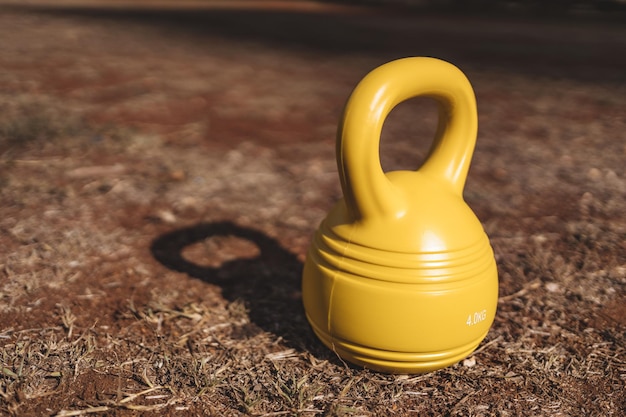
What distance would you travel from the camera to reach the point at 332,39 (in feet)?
39.1

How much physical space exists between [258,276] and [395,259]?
4.04 feet

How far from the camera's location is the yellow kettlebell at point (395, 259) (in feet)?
7.49

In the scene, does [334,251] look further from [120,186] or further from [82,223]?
[120,186]

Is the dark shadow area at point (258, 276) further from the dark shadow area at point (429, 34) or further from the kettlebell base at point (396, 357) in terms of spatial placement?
the dark shadow area at point (429, 34)

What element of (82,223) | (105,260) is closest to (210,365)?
(105,260)

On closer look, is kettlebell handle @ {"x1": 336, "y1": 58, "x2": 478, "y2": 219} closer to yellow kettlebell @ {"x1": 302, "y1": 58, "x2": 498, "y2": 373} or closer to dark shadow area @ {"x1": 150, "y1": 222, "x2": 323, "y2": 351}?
yellow kettlebell @ {"x1": 302, "y1": 58, "x2": 498, "y2": 373}

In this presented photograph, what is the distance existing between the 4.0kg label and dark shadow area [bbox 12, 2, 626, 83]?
284 inches

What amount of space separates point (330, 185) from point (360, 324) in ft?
8.04

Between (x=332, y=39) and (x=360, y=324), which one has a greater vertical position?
(x=360, y=324)

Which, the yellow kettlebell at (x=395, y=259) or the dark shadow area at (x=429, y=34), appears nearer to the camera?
the yellow kettlebell at (x=395, y=259)

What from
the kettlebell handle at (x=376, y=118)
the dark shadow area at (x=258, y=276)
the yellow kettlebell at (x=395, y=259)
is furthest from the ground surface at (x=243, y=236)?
the kettlebell handle at (x=376, y=118)

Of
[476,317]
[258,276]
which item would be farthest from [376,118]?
[258,276]

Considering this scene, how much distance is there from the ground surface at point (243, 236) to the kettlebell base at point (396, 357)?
0.25 ft

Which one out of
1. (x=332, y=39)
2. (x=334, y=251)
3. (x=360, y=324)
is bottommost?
(x=332, y=39)
